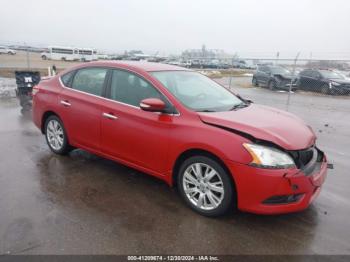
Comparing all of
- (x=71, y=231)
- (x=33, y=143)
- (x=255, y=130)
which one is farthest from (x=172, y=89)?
(x=33, y=143)

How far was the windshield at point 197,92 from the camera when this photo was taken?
4043mm

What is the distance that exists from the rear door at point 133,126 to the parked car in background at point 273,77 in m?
16.1

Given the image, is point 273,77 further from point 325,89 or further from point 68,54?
point 68,54

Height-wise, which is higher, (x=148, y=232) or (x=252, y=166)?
(x=252, y=166)

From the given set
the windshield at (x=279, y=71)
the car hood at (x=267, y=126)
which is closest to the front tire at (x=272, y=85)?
the windshield at (x=279, y=71)

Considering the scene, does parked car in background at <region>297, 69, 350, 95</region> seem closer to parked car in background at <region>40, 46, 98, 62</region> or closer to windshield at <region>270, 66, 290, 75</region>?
windshield at <region>270, 66, 290, 75</region>

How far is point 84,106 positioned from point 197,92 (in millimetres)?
1698

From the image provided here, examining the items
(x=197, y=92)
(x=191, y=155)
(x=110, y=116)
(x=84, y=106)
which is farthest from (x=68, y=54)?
(x=191, y=155)

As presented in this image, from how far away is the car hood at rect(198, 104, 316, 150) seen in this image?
3.35m

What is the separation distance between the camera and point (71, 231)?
3238mm

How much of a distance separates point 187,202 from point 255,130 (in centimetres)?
118

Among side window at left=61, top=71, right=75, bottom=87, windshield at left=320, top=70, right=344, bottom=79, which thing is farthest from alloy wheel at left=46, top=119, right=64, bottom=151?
windshield at left=320, top=70, right=344, bottom=79

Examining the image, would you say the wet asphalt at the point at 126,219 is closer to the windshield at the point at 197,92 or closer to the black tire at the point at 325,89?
the windshield at the point at 197,92

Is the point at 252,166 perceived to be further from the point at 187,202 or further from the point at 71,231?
the point at 71,231
